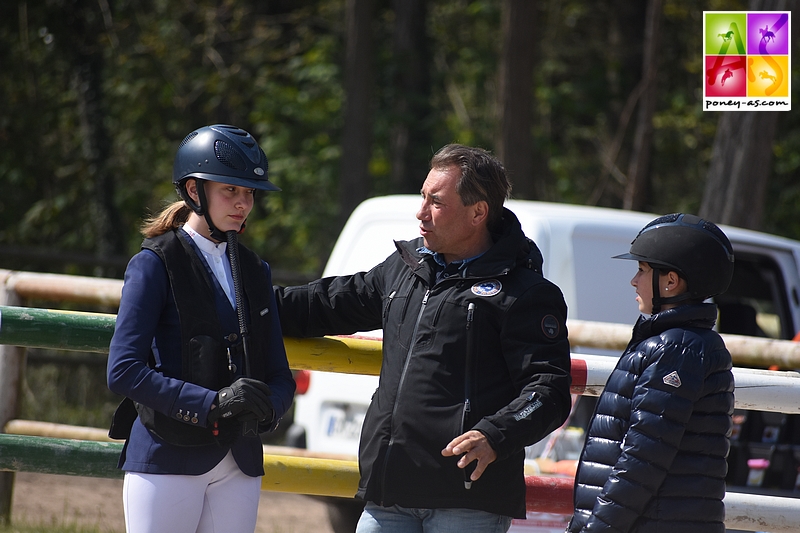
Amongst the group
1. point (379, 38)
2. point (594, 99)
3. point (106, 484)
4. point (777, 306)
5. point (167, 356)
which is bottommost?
point (106, 484)

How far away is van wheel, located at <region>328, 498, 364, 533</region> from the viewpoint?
17.0 feet

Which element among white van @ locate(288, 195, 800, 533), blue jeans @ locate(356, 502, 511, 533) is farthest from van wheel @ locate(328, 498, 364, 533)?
blue jeans @ locate(356, 502, 511, 533)

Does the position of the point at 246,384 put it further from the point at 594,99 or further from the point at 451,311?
the point at 594,99

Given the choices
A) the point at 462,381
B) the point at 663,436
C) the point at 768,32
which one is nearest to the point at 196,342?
the point at 462,381

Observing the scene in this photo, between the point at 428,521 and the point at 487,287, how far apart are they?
29.2 inches

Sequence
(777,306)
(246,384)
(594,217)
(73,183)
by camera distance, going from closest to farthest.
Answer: (246,384), (594,217), (777,306), (73,183)

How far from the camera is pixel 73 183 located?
14.8 metres

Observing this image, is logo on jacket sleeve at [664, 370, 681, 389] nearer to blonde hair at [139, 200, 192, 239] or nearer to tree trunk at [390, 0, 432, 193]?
blonde hair at [139, 200, 192, 239]

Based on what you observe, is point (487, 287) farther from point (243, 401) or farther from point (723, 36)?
point (723, 36)

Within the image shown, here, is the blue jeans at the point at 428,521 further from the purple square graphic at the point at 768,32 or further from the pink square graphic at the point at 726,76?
the purple square graphic at the point at 768,32

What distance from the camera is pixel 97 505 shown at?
663 centimetres

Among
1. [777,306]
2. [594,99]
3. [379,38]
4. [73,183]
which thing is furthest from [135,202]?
[777,306]

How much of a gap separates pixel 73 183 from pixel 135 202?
1.01 meters

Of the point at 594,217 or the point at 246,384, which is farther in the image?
the point at 594,217
